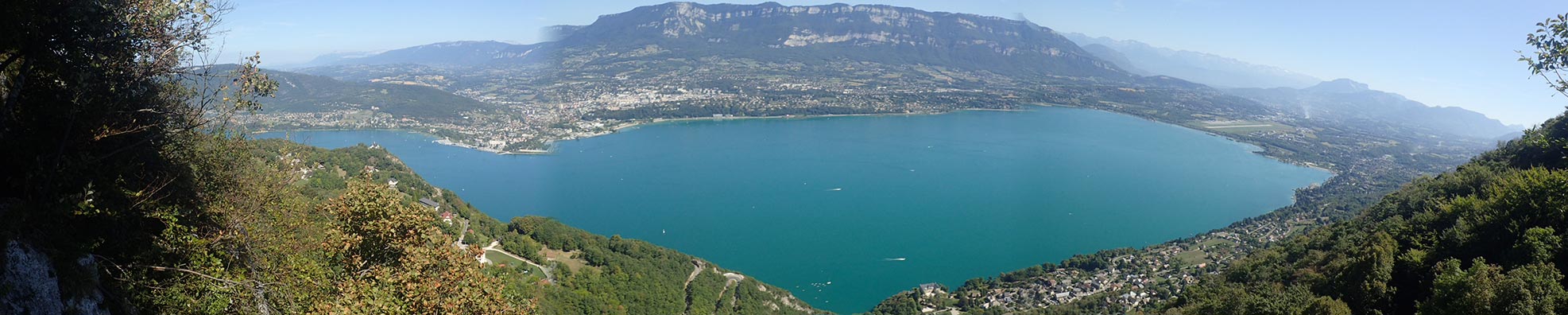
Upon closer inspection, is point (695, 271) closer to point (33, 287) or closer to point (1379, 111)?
point (33, 287)

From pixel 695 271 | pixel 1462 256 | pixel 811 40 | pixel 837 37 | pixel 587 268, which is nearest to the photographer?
pixel 1462 256

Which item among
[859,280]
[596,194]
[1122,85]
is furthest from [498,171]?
[1122,85]

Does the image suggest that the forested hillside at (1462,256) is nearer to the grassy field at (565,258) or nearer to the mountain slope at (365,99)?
the grassy field at (565,258)

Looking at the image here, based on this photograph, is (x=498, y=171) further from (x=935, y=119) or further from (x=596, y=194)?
(x=935, y=119)

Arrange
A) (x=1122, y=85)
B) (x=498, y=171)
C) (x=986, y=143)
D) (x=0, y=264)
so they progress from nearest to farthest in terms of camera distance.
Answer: (x=0, y=264) → (x=498, y=171) → (x=986, y=143) → (x=1122, y=85)

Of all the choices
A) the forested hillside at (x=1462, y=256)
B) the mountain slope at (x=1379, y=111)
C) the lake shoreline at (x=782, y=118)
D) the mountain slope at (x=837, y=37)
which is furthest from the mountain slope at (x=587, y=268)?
the mountain slope at (x=1379, y=111)

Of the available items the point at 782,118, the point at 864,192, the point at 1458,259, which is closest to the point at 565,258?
the point at 1458,259

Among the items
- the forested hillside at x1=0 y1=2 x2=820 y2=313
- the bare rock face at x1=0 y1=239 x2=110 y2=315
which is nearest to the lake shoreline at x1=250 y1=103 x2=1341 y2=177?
the forested hillside at x1=0 y1=2 x2=820 y2=313
